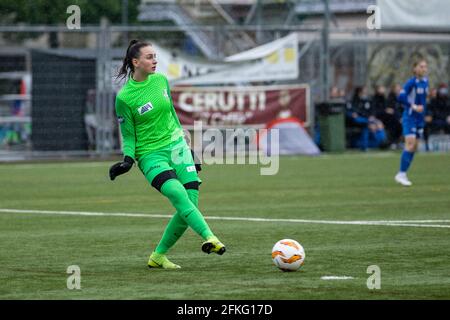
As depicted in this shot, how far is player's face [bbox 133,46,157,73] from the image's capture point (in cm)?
1084

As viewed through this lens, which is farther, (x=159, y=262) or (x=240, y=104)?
(x=240, y=104)

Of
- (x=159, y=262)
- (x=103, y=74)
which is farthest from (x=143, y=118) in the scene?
(x=103, y=74)

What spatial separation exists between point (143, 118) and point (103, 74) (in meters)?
20.2

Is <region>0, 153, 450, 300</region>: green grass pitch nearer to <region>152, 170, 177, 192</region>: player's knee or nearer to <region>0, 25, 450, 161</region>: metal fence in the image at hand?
<region>152, 170, 177, 192</region>: player's knee

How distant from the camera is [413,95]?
22188 millimetres

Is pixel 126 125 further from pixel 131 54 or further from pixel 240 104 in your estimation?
pixel 240 104

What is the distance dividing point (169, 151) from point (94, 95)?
67.3ft

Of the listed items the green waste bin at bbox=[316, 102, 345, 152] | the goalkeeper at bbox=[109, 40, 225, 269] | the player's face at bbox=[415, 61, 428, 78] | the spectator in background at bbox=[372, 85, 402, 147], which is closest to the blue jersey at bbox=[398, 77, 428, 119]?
the player's face at bbox=[415, 61, 428, 78]

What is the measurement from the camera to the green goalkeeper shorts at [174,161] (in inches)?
425

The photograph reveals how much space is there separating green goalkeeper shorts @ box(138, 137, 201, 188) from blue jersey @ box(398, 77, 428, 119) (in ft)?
38.7

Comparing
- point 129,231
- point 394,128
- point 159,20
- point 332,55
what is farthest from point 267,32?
point 129,231

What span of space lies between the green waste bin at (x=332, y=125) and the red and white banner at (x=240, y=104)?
1.47 feet

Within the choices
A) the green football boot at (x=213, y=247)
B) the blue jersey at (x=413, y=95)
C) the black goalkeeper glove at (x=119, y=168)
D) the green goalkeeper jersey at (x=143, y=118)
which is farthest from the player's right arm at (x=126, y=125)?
the blue jersey at (x=413, y=95)

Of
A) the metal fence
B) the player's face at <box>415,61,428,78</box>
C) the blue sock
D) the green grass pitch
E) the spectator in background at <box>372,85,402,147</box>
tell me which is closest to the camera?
the green grass pitch
